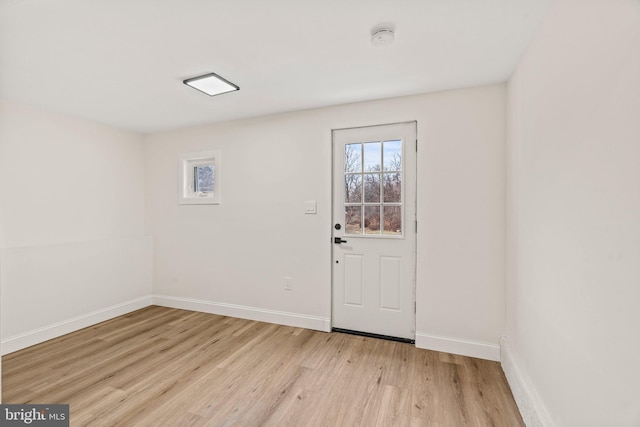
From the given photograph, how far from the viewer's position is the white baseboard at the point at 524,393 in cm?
157

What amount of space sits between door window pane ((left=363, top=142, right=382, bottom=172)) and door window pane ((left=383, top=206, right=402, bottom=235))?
433 millimetres

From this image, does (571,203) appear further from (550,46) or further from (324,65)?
(324,65)

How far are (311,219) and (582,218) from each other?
230 centimetres

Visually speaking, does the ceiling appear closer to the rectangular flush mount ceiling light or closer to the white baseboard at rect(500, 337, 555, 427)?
the rectangular flush mount ceiling light

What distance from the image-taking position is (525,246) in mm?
1950

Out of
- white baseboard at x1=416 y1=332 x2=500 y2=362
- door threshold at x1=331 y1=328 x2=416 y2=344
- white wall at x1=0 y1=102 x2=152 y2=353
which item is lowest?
door threshold at x1=331 y1=328 x2=416 y2=344

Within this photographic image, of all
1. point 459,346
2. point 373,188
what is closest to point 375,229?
point 373,188

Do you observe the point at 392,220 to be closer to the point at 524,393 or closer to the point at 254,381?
the point at 524,393

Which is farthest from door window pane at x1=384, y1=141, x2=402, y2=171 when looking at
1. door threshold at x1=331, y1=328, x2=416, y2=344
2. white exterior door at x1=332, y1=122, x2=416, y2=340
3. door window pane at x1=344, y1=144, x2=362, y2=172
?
door threshold at x1=331, y1=328, x2=416, y2=344

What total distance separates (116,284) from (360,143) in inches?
138

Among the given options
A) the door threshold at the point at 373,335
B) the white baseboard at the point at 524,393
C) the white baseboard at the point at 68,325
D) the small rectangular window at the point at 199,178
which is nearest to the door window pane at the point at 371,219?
the door threshold at the point at 373,335

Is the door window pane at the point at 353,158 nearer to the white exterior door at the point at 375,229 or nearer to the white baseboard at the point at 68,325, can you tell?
the white exterior door at the point at 375,229

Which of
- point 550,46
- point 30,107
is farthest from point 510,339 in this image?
point 30,107

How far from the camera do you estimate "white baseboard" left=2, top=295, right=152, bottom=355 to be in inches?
106
